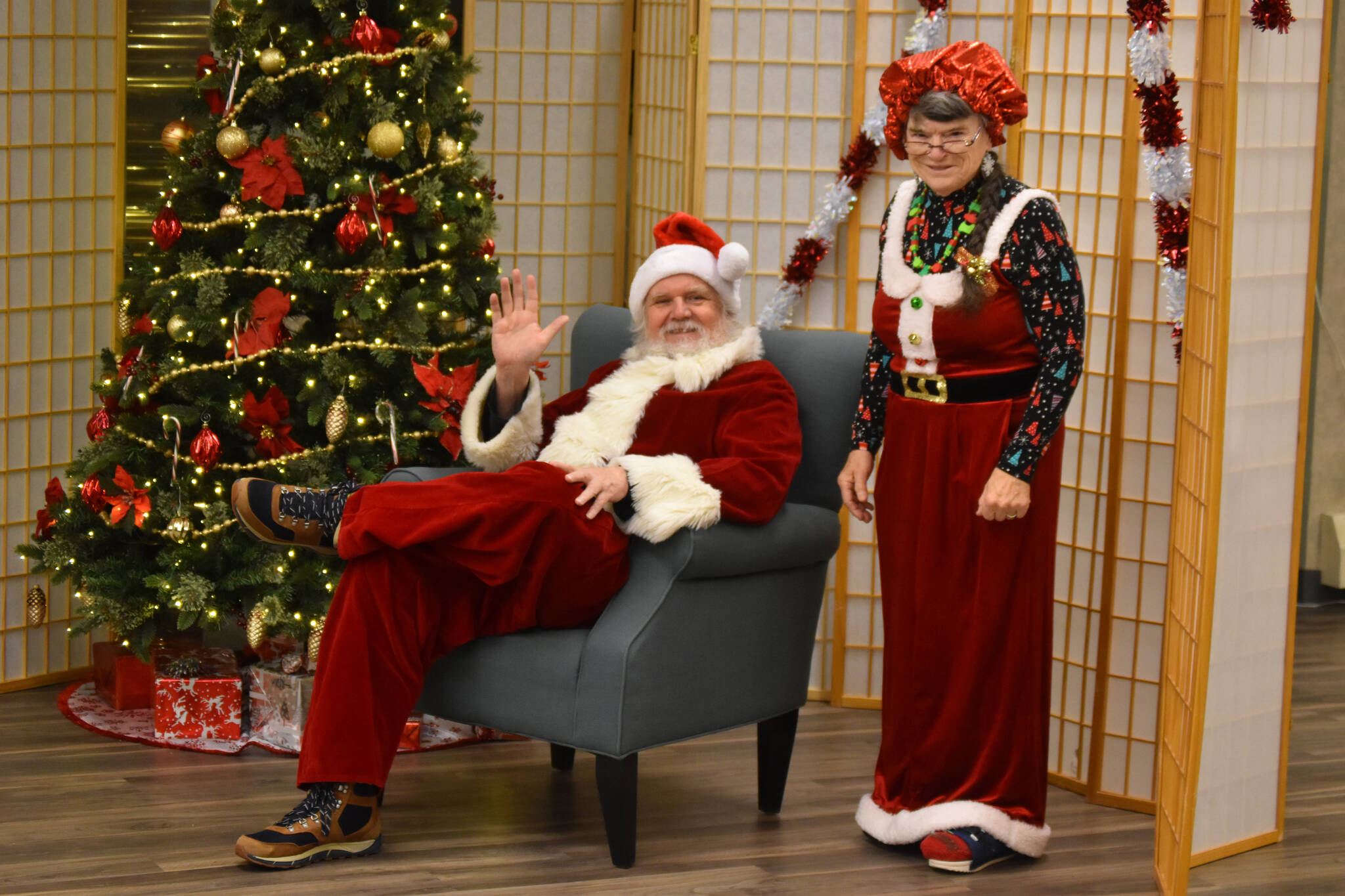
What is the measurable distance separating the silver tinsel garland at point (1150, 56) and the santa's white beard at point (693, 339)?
3.26 feet

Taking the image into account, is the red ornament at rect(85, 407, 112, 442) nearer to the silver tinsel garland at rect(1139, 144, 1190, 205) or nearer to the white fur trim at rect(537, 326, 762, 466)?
the white fur trim at rect(537, 326, 762, 466)

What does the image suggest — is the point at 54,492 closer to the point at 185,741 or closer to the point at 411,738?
the point at 185,741

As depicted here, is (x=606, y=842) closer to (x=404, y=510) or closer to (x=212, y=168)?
(x=404, y=510)

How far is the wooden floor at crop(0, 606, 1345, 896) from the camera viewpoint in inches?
120

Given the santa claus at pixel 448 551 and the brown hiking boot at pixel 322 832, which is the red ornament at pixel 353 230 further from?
the brown hiking boot at pixel 322 832

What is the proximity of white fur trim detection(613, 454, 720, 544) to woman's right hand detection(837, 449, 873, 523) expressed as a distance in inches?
13.5

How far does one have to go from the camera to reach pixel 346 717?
10.0 feet

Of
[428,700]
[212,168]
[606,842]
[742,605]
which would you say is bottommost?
[606,842]

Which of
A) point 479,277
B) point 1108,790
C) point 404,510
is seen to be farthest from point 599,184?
point 1108,790

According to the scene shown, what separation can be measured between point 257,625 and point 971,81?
2.06 m

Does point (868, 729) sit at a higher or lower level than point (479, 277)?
lower

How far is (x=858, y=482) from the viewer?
3316 mm

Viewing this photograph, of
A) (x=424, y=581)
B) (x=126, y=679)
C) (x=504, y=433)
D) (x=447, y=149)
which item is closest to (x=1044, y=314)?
(x=504, y=433)

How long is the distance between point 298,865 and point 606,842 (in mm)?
621
